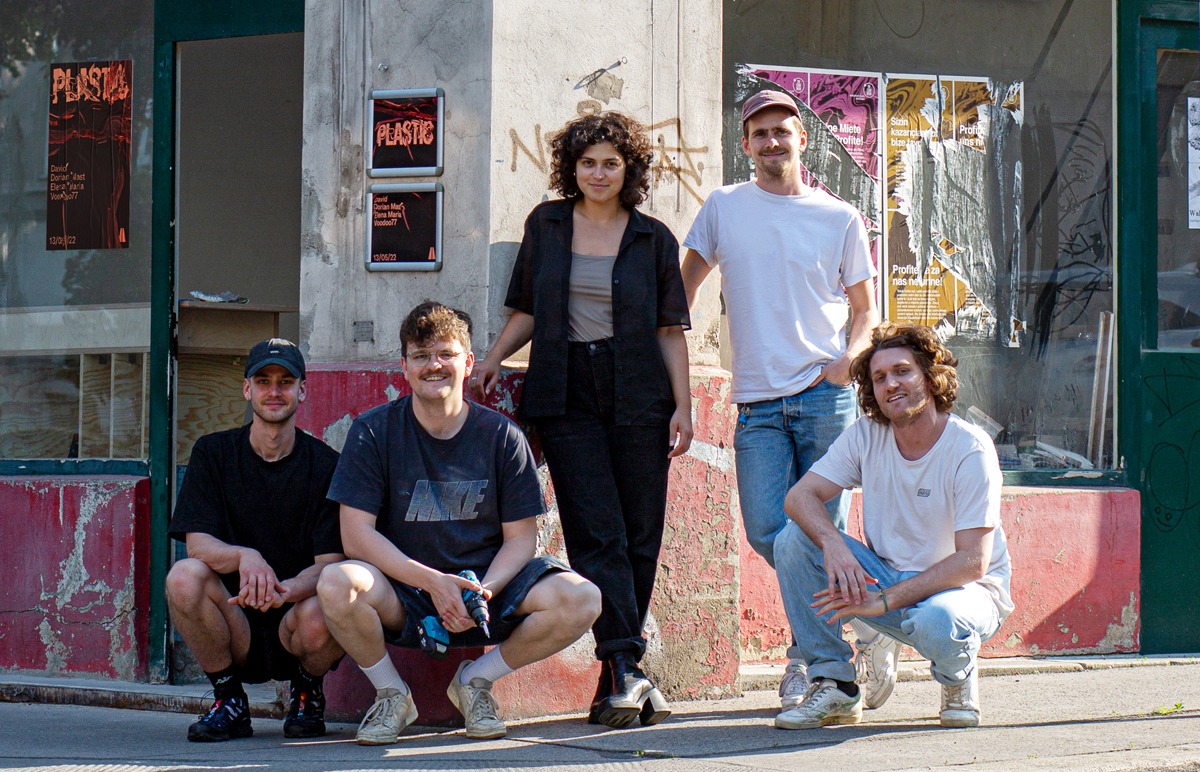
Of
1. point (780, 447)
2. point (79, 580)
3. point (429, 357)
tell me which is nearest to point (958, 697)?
point (780, 447)

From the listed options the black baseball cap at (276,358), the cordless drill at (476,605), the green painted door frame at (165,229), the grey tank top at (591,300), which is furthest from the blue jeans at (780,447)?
the green painted door frame at (165,229)

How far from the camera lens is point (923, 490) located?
4445 mm

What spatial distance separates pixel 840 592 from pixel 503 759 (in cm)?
115

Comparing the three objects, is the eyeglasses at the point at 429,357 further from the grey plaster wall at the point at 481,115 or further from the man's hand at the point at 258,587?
the man's hand at the point at 258,587

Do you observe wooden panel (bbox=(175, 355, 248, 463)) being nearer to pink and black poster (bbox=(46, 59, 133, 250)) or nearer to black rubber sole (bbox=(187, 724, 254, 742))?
pink and black poster (bbox=(46, 59, 133, 250))

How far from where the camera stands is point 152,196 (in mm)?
6258

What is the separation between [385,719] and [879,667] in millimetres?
1692

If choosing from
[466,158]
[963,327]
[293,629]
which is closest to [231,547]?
[293,629]

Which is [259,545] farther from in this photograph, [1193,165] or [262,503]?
[1193,165]

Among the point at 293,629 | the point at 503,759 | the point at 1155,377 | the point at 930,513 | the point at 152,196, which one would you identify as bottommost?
the point at 503,759

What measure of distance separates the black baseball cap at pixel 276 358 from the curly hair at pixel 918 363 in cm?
184

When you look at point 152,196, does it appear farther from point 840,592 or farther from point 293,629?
point 840,592

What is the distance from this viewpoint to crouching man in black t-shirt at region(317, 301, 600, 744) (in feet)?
14.2

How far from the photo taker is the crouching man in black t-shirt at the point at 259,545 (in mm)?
4441
